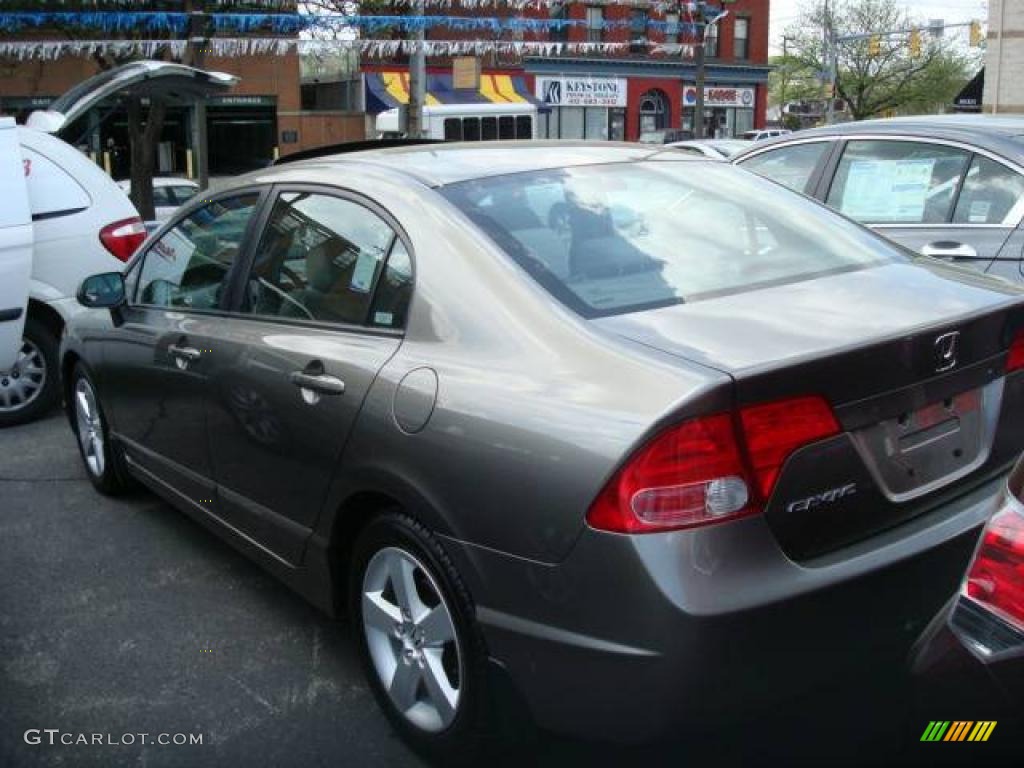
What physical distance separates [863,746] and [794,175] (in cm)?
402

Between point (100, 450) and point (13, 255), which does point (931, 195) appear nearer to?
point (100, 450)

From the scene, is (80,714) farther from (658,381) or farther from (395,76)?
(395,76)

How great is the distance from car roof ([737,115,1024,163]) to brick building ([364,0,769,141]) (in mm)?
30311

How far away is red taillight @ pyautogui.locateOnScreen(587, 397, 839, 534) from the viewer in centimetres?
209

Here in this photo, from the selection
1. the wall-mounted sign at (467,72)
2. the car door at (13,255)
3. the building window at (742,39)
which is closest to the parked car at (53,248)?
the car door at (13,255)

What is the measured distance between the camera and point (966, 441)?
255cm

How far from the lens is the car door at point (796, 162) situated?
18.6 ft

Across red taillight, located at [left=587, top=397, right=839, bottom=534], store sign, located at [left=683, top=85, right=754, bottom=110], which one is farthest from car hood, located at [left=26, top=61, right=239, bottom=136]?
store sign, located at [left=683, top=85, right=754, bottom=110]

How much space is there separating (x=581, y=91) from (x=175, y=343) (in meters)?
40.1

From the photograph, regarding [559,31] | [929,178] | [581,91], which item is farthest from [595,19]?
[929,178]

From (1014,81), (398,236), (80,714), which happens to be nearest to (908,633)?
(398,236)

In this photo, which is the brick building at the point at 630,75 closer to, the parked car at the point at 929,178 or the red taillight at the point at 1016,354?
the parked car at the point at 929,178

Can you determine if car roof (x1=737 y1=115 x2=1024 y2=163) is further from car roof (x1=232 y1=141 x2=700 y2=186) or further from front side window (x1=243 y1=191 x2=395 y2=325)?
front side window (x1=243 y1=191 x2=395 y2=325)

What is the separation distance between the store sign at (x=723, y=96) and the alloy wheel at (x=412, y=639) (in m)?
45.1
